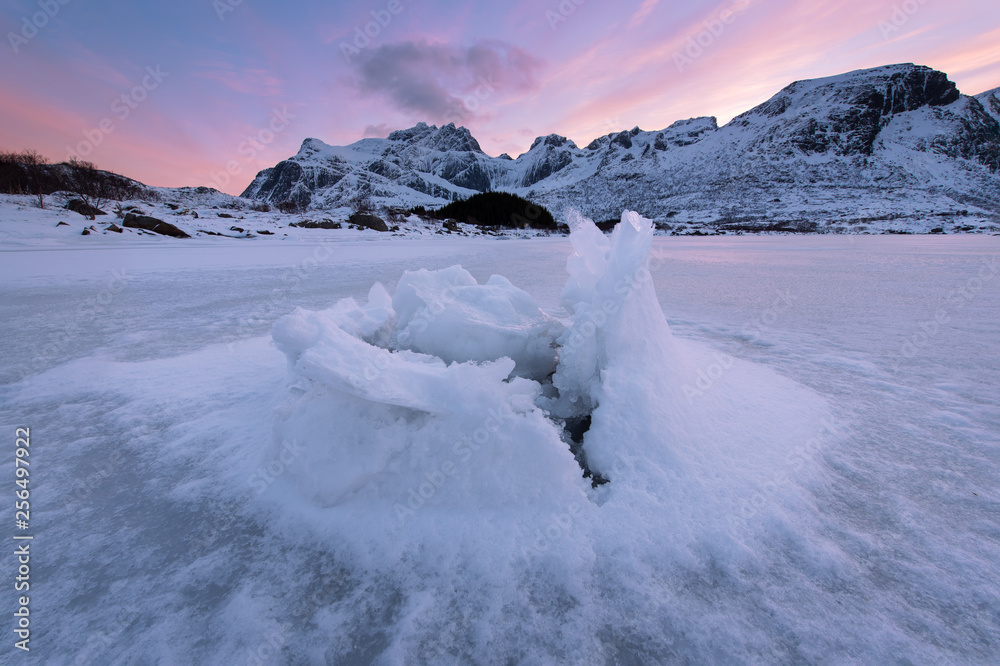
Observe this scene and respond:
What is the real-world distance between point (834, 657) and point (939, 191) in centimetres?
9362

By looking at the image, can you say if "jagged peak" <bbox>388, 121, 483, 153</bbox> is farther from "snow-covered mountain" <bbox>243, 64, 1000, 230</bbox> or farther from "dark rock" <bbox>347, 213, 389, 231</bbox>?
"dark rock" <bbox>347, 213, 389, 231</bbox>

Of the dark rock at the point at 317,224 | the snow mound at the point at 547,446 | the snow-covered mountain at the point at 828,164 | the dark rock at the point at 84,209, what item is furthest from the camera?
the snow-covered mountain at the point at 828,164

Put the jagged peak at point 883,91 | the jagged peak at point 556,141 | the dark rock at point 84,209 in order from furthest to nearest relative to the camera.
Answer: the jagged peak at point 556,141
the jagged peak at point 883,91
the dark rock at point 84,209

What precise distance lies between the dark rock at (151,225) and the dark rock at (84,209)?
1880mm

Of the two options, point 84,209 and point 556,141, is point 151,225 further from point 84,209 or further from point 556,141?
point 556,141

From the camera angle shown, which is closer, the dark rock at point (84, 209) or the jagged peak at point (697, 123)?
the dark rock at point (84, 209)

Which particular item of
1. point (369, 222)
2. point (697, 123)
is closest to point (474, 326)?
point (369, 222)

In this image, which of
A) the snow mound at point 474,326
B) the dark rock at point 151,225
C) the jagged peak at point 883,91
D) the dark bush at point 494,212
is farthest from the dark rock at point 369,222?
the jagged peak at point 883,91

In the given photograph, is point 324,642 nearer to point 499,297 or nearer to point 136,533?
point 136,533

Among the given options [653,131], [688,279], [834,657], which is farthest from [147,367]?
[653,131]

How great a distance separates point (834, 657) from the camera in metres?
0.96

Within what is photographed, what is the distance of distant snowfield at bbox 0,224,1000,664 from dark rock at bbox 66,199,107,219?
2148cm

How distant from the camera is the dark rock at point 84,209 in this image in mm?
17195

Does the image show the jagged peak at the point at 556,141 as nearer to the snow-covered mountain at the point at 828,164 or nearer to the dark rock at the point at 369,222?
the snow-covered mountain at the point at 828,164
